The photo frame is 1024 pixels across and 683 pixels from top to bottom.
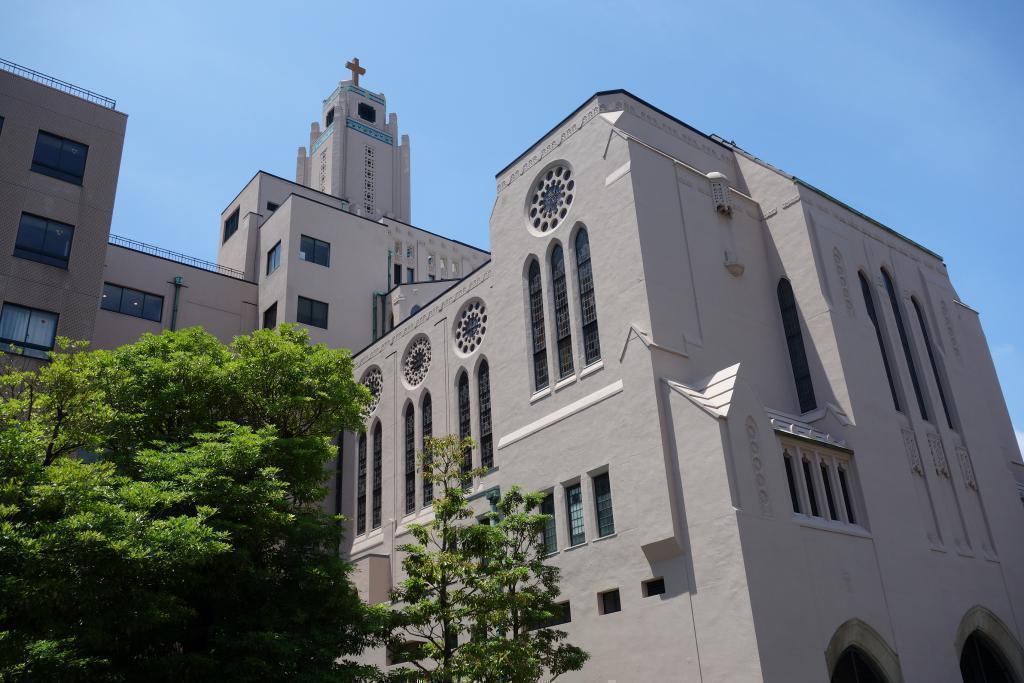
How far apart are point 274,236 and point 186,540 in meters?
32.1

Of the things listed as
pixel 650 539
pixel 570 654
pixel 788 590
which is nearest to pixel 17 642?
pixel 570 654

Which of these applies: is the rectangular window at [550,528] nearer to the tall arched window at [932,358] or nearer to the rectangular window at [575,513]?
the rectangular window at [575,513]

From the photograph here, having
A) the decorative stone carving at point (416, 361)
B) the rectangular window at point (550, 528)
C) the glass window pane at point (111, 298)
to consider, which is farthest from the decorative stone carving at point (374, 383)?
the rectangular window at point (550, 528)

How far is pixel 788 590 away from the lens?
20.3 meters

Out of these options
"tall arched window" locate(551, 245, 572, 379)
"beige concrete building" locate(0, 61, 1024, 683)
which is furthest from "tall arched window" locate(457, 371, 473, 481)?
"tall arched window" locate(551, 245, 572, 379)

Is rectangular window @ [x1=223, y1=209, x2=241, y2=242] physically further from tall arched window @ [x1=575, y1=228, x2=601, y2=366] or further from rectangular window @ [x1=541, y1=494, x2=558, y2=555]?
rectangular window @ [x1=541, y1=494, x2=558, y2=555]

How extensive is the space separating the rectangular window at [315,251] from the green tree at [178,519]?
20.2m

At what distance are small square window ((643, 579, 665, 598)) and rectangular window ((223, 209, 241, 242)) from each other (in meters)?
38.7

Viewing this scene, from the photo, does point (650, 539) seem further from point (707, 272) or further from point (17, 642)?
point (17, 642)

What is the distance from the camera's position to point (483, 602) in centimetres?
2025

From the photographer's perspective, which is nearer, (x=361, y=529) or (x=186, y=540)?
(x=186, y=540)

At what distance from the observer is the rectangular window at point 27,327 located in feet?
104

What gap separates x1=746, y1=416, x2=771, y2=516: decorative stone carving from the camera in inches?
830

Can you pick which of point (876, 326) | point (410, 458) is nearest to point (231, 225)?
point (410, 458)
